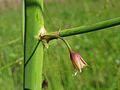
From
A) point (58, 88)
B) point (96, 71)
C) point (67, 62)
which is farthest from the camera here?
point (96, 71)

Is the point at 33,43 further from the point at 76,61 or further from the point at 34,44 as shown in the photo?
the point at 76,61

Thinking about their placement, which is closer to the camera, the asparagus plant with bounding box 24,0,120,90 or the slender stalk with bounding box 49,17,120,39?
the slender stalk with bounding box 49,17,120,39

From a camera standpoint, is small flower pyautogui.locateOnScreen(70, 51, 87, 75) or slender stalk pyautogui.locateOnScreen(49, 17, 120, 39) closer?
slender stalk pyautogui.locateOnScreen(49, 17, 120, 39)

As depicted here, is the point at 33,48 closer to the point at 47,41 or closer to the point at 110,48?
the point at 47,41

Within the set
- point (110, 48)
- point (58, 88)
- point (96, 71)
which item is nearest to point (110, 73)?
point (96, 71)

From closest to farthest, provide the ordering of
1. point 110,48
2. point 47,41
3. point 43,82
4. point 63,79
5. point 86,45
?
point 47,41 < point 43,82 < point 63,79 < point 110,48 < point 86,45

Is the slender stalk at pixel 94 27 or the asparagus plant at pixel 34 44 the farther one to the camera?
the asparagus plant at pixel 34 44

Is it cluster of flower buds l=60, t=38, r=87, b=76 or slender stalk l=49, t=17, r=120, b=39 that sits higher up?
slender stalk l=49, t=17, r=120, b=39

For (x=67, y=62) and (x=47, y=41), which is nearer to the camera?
(x=47, y=41)
